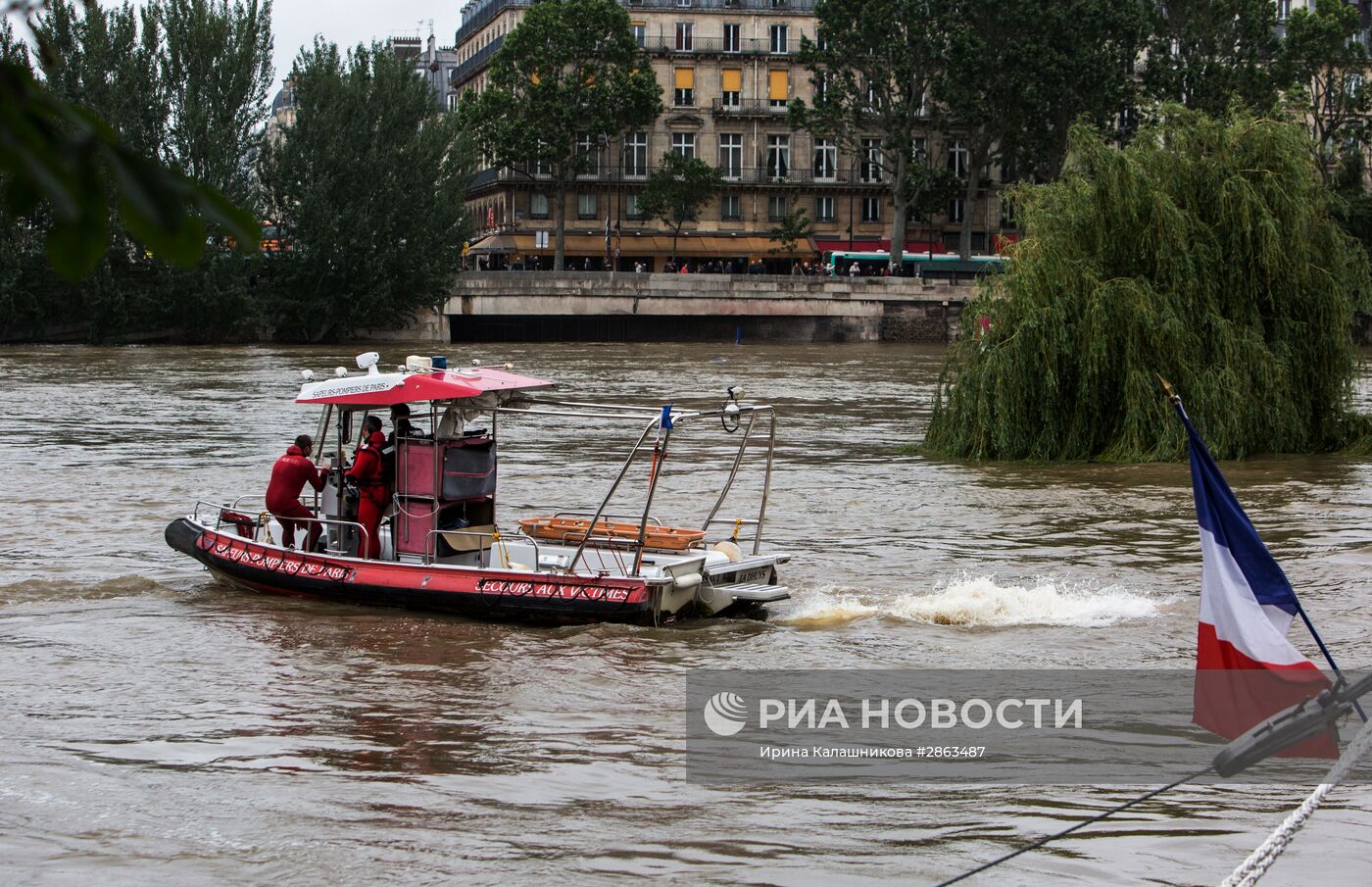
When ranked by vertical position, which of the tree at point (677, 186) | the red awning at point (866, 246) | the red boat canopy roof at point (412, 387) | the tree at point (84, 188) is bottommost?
the red boat canopy roof at point (412, 387)

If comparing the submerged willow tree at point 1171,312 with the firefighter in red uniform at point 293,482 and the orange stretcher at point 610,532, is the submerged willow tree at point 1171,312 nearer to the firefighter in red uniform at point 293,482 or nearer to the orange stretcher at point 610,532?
the orange stretcher at point 610,532

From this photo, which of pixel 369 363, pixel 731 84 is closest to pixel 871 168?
pixel 731 84

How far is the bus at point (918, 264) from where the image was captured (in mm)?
77000

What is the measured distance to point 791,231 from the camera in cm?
8138

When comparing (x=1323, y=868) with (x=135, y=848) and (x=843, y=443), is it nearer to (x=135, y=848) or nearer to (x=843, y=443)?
(x=135, y=848)

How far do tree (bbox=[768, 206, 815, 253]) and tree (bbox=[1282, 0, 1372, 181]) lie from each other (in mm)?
22095

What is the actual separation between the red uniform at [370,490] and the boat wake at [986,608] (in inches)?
134

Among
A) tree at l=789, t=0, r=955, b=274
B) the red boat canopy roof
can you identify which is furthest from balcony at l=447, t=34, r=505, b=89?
the red boat canopy roof

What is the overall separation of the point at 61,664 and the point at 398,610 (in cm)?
271

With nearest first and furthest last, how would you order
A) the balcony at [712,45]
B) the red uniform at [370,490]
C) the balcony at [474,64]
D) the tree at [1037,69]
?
the red uniform at [370,490] < the tree at [1037,69] < the balcony at [712,45] < the balcony at [474,64]

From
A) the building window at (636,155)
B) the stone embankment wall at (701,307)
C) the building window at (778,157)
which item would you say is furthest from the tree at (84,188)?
the building window at (778,157)

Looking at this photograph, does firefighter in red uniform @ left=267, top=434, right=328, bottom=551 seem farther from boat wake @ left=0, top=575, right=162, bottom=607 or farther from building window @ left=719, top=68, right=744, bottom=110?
building window @ left=719, top=68, right=744, bottom=110

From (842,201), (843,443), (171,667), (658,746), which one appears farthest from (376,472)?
(842,201)

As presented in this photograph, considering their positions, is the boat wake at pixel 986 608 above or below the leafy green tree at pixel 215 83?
below
